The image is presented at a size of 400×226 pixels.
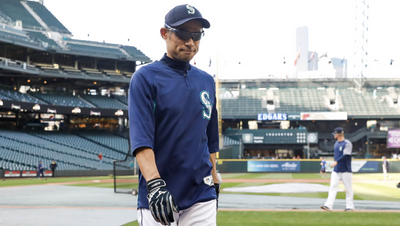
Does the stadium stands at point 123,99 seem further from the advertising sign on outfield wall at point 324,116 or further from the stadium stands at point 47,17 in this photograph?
the advertising sign on outfield wall at point 324,116

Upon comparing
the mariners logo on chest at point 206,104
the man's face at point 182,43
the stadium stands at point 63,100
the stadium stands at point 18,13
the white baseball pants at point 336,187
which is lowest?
Answer: the white baseball pants at point 336,187

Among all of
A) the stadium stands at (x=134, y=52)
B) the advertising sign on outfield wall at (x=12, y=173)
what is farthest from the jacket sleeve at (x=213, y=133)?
the stadium stands at (x=134, y=52)

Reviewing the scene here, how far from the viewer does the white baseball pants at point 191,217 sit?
2.77m

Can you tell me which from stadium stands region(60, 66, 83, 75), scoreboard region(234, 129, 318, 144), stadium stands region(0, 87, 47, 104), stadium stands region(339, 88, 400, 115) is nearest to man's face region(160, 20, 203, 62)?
stadium stands region(0, 87, 47, 104)

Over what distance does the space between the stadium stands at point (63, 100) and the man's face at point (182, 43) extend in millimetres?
47169

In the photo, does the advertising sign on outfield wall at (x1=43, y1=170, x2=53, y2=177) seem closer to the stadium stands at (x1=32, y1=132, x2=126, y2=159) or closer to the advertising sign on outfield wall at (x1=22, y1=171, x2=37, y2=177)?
the advertising sign on outfield wall at (x1=22, y1=171, x2=37, y2=177)

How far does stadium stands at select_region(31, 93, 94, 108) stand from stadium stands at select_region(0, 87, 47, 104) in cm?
140

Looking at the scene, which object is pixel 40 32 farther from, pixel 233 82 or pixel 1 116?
pixel 233 82

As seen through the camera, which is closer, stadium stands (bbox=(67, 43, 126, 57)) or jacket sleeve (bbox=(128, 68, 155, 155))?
jacket sleeve (bbox=(128, 68, 155, 155))

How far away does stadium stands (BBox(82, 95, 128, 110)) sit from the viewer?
52041 mm

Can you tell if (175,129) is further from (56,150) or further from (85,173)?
(56,150)

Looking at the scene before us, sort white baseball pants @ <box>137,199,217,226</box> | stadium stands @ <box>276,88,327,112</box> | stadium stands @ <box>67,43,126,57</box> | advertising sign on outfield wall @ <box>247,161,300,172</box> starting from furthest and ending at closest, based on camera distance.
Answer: stadium stands @ <box>276,88,327,112</box>, stadium stands @ <box>67,43,126,57</box>, advertising sign on outfield wall @ <box>247,161,300,172</box>, white baseball pants @ <box>137,199,217,226</box>

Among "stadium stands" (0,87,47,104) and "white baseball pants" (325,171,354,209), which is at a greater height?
"stadium stands" (0,87,47,104)

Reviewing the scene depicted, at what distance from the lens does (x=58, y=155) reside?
1523 inches
